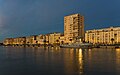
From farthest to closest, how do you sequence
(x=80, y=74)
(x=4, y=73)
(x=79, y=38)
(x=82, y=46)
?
(x=79, y=38) < (x=82, y=46) < (x=4, y=73) < (x=80, y=74)

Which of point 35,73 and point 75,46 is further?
point 75,46

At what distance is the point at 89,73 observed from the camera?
3083 centimetres

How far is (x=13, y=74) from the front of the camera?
30516 mm

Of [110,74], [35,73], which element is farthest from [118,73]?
[35,73]

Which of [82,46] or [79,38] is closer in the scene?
[82,46]

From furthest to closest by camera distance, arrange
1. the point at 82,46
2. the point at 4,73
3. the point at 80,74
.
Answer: the point at 82,46 → the point at 4,73 → the point at 80,74

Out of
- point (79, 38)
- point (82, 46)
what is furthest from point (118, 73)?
point (79, 38)

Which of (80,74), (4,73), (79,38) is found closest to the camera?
(80,74)

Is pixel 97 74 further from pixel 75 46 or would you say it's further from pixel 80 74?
pixel 75 46

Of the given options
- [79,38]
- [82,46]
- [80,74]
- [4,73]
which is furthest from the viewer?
[79,38]

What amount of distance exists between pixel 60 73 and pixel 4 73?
313 inches

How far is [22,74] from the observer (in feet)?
99.7

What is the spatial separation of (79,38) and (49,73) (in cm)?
16688

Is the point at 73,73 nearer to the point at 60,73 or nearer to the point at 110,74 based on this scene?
the point at 60,73
